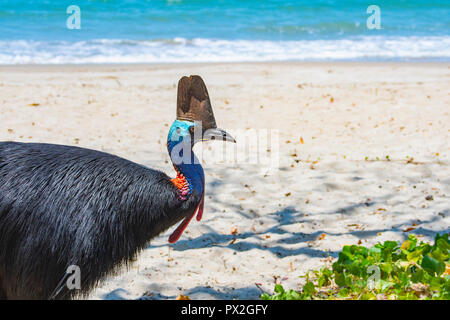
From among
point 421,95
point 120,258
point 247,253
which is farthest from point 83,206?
point 421,95

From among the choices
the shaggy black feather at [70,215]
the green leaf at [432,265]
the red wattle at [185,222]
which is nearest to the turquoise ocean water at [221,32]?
the red wattle at [185,222]

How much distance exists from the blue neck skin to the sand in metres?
0.72

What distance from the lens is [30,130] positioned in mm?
7961

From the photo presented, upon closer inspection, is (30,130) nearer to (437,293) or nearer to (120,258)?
(120,258)

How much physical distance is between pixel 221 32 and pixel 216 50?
438 cm

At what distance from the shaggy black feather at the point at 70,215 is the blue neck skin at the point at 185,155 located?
0.10 m

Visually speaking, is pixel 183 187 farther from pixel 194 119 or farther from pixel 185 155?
pixel 194 119

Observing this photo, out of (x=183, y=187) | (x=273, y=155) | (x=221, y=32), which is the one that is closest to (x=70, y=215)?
(x=183, y=187)

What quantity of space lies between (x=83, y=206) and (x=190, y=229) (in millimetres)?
2173

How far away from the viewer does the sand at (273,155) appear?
472 centimetres

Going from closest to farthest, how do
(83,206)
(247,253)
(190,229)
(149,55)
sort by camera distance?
1. (83,206)
2. (247,253)
3. (190,229)
4. (149,55)

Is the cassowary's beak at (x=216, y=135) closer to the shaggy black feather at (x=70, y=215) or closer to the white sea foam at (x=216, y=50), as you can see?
the shaggy black feather at (x=70, y=215)

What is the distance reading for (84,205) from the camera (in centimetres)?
326

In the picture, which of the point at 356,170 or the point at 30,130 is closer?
the point at 356,170
